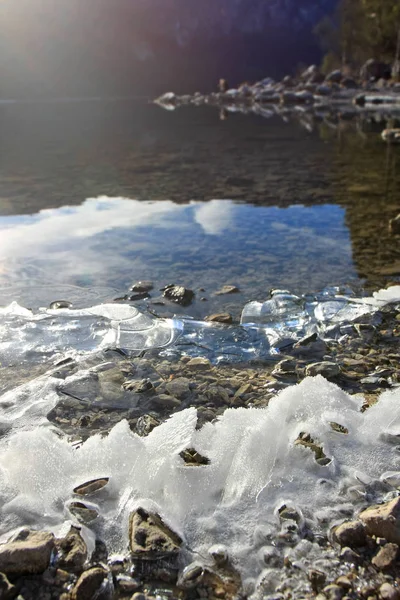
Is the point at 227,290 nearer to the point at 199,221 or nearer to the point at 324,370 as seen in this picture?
the point at 324,370

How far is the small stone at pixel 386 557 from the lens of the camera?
1.55 metres

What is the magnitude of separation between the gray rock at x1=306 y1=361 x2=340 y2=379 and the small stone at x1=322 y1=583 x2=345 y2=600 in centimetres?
152

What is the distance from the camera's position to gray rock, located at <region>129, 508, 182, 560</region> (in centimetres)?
163

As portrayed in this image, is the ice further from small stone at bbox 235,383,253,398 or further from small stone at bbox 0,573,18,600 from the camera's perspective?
small stone at bbox 235,383,253,398

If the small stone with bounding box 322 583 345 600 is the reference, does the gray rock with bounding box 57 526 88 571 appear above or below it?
above

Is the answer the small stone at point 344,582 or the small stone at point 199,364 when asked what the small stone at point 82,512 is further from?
the small stone at point 199,364

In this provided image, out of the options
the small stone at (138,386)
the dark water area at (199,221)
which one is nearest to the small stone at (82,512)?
the small stone at (138,386)

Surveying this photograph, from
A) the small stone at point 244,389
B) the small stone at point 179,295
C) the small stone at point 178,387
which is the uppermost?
the small stone at point 178,387

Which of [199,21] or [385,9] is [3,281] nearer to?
[385,9]

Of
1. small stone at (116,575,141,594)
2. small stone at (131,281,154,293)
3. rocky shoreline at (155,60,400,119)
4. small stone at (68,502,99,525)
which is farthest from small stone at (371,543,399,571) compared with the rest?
rocky shoreline at (155,60,400,119)

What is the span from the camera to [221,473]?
2.00 meters

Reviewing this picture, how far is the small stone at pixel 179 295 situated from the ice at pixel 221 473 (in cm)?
189

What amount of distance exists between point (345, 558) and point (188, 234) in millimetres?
4973

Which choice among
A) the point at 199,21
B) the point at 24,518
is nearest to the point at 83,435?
the point at 24,518
